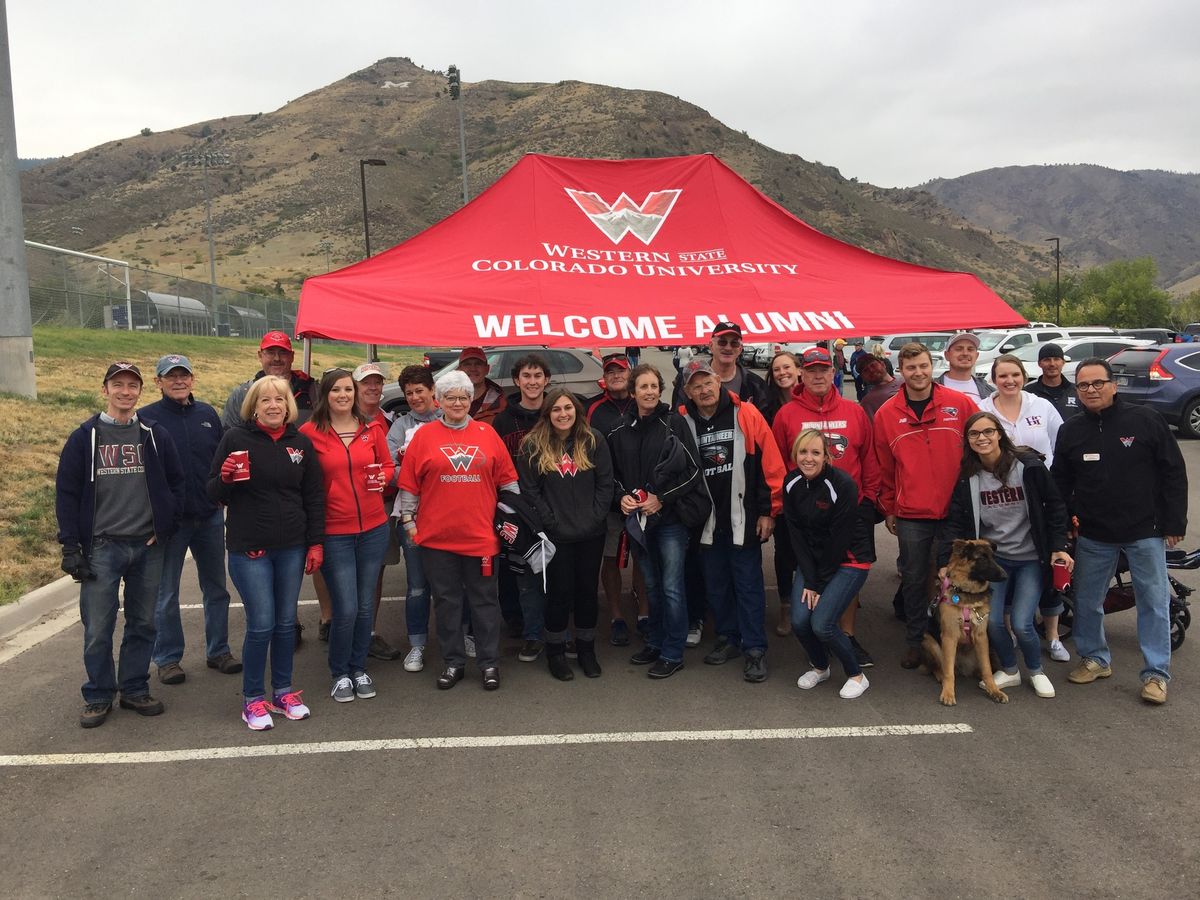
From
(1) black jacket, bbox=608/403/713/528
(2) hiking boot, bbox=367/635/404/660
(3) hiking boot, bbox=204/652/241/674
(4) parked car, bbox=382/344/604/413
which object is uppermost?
(4) parked car, bbox=382/344/604/413

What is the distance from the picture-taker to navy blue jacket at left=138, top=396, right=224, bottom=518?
505cm

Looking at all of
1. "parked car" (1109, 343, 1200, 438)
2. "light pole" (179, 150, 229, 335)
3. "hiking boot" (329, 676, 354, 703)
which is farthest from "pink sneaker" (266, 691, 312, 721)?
"light pole" (179, 150, 229, 335)

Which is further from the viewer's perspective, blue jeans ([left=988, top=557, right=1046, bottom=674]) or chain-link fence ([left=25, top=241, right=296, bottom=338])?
chain-link fence ([left=25, top=241, right=296, bottom=338])

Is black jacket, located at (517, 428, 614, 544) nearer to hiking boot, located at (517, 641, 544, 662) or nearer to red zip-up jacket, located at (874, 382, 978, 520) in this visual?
hiking boot, located at (517, 641, 544, 662)

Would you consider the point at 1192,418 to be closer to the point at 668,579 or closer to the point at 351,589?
the point at 668,579

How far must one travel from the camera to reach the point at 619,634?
593 centimetres

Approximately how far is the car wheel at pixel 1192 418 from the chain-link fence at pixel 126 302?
1842 centimetres

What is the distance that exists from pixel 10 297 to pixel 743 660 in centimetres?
1136

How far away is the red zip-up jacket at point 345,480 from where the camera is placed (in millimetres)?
4746

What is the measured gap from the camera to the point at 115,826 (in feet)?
11.9

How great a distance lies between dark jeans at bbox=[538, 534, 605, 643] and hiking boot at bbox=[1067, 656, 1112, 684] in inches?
112

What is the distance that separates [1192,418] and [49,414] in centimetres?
1838

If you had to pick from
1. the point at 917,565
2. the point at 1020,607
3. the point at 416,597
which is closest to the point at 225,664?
the point at 416,597

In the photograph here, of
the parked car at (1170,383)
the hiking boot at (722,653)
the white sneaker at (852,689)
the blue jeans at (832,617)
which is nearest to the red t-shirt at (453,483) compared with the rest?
the hiking boot at (722,653)
